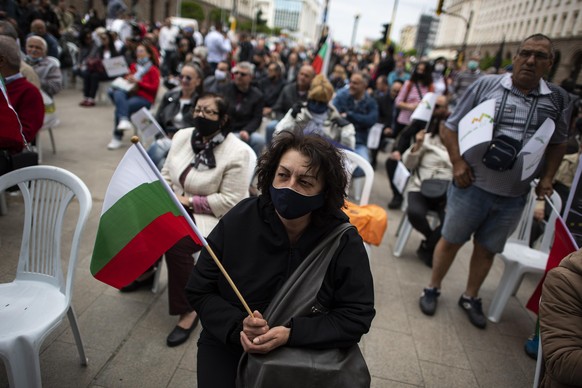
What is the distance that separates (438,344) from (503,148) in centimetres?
151

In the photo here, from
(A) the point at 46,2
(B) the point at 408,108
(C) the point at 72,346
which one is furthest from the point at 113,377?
(A) the point at 46,2

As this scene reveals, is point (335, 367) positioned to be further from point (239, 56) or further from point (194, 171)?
point (239, 56)

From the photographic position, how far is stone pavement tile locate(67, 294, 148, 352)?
99.9 inches

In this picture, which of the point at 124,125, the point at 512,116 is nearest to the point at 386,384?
the point at 512,116

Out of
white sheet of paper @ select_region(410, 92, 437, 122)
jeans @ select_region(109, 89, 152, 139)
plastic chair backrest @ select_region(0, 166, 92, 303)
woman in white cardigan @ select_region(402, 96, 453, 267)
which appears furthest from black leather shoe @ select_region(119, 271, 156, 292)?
jeans @ select_region(109, 89, 152, 139)

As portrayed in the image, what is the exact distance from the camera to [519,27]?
1812 inches

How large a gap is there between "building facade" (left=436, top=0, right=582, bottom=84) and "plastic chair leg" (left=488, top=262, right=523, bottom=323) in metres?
5.16

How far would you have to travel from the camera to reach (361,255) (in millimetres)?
1710

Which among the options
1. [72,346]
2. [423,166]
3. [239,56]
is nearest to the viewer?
[72,346]

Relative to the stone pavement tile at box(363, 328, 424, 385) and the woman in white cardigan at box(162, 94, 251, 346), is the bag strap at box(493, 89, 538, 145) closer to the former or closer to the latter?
the stone pavement tile at box(363, 328, 424, 385)

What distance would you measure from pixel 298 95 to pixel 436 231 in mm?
3217

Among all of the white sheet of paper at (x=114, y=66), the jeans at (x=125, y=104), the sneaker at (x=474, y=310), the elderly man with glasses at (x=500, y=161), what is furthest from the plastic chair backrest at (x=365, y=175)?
the white sheet of paper at (x=114, y=66)

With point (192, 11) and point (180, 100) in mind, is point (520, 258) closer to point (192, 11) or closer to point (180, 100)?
point (180, 100)

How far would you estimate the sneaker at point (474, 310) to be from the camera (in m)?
3.26
